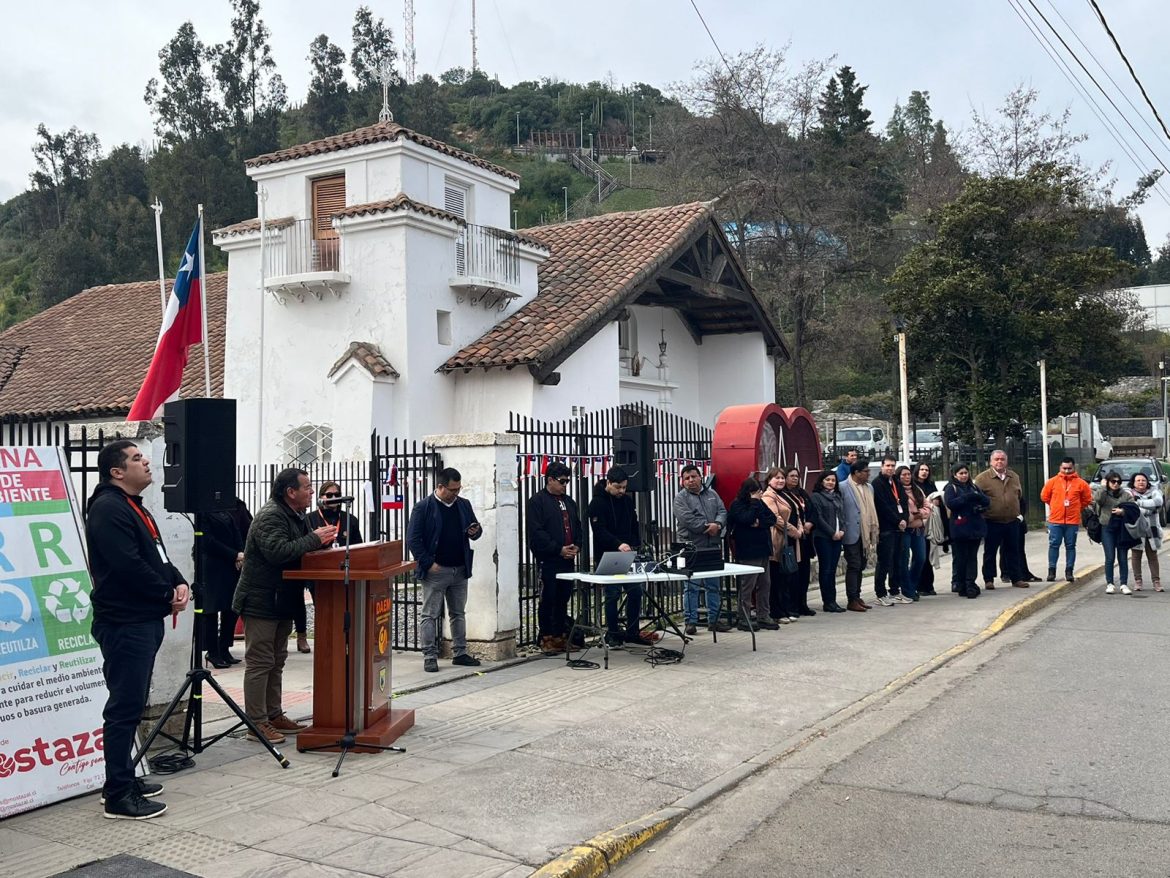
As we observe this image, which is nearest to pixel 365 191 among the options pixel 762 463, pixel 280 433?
pixel 280 433

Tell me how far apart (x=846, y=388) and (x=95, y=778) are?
51531 millimetres

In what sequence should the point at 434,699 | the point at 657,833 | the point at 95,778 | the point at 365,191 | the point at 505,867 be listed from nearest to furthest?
the point at 505,867, the point at 657,833, the point at 95,778, the point at 434,699, the point at 365,191

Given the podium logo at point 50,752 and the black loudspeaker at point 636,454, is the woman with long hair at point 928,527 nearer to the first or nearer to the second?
the black loudspeaker at point 636,454

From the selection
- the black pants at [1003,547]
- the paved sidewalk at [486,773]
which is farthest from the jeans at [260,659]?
the black pants at [1003,547]

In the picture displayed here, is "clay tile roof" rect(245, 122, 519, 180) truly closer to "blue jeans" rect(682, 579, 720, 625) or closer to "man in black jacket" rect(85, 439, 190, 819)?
"blue jeans" rect(682, 579, 720, 625)

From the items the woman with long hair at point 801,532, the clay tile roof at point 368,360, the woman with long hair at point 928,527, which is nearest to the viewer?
the woman with long hair at point 801,532

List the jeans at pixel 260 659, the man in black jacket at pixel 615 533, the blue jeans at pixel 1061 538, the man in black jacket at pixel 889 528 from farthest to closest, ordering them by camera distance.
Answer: the blue jeans at pixel 1061 538 < the man in black jacket at pixel 889 528 < the man in black jacket at pixel 615 533 < the jeans at pixel 260 659

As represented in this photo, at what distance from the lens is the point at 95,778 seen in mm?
6203

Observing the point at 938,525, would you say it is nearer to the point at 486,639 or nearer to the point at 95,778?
the point at 486,639

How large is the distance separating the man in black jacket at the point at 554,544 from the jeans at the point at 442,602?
904 mm

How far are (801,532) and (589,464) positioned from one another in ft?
8.72

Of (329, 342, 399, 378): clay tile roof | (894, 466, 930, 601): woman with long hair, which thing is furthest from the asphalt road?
(329, 342, 399, 378): clay tile roof

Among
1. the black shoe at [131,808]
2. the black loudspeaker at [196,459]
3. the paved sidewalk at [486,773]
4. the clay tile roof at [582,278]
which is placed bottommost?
the paved sidewalk at [486,773]

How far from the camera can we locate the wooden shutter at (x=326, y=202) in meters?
21.0
